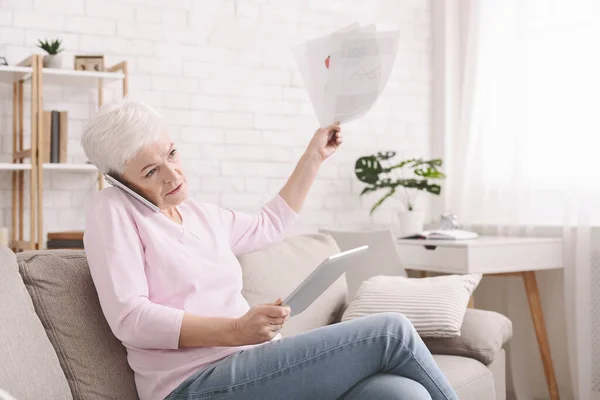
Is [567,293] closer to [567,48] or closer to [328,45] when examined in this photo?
[567,48]

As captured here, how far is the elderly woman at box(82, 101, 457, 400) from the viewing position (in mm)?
1720

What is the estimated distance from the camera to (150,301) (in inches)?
70.3

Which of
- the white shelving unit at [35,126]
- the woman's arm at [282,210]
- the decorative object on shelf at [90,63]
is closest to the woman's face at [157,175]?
the woman's arm at [282,210]

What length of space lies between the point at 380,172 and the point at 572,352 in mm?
1277

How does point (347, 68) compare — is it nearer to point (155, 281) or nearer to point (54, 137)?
point (155, 281)

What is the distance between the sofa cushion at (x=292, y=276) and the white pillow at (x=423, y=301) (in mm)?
84

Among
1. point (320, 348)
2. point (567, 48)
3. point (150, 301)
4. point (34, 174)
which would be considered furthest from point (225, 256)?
point (567, 48)

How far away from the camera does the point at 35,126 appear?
3.23 m

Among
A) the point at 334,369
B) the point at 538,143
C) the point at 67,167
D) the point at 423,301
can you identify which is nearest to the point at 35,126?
the point at 67,167

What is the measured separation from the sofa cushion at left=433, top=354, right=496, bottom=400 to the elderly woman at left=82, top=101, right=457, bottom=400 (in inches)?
19.1

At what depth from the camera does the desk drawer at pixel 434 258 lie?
136 inches

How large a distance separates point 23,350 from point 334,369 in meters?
0.69

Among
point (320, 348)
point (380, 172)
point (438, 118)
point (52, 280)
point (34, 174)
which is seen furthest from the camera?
point (438, 118)

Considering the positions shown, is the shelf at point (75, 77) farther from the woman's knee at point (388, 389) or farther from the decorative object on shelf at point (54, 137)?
the woman's knee at point (388, 389)
